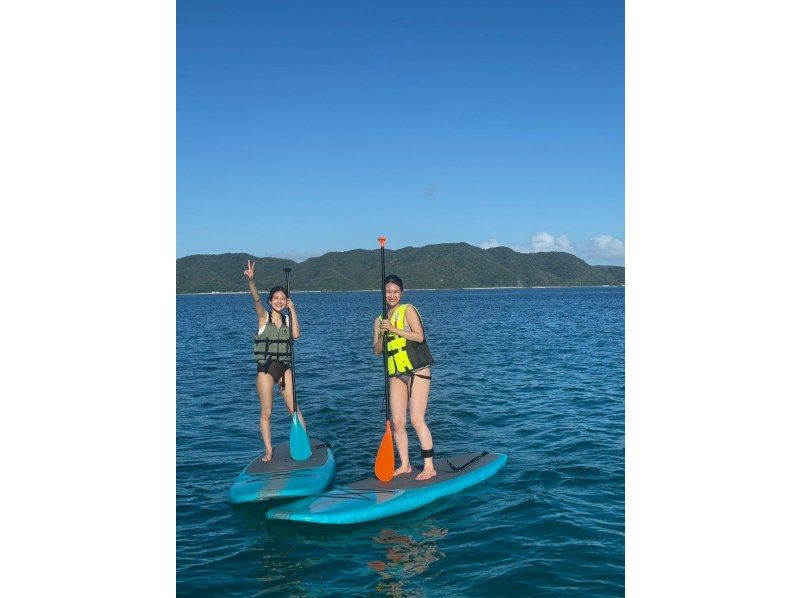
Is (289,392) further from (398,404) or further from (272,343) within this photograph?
(398,404)

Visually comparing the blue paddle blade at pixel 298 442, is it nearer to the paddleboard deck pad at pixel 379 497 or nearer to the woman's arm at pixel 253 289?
the paddleboard deck pad at pixel 379 497

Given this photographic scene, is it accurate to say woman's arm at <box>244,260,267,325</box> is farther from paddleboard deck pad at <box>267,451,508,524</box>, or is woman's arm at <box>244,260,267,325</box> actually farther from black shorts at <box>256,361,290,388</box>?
paddleboard deck pad at <box>267,451,508,524</box>

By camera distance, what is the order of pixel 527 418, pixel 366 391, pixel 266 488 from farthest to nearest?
pixel 366 391, pixel 527 418, pixel 266 488

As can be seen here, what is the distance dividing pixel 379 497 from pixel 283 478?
5.75 ft

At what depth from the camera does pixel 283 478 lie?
9.11 meters

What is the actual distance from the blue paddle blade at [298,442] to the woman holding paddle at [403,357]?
6.57 feet
